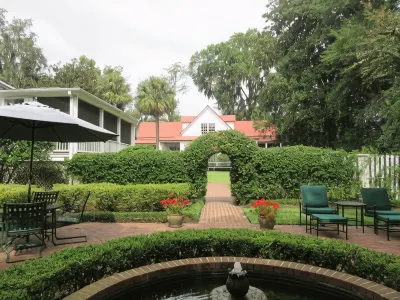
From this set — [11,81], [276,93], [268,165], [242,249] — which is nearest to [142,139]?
[11,81]

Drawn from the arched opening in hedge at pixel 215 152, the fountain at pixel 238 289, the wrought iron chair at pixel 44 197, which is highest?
the arched opening in hedge at pixel 215 152

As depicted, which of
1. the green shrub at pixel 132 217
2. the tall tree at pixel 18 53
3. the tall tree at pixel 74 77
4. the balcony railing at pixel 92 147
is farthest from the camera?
the tall tree at pixel 74 77

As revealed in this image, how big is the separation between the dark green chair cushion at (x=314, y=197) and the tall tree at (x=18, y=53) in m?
33.4

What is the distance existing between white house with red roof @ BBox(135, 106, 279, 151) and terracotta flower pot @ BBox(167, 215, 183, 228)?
25980 mm

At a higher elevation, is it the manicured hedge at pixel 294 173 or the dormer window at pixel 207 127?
the dormer window at pixel 207 127

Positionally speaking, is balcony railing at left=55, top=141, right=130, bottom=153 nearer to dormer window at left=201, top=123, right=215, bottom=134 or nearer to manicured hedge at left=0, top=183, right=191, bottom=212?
manicured hedge at left=0, top=183, right=191, bottom=212

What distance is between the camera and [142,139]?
38719 millimetres

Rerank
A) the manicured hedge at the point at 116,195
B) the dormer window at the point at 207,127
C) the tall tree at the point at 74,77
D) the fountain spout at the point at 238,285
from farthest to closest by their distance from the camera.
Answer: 1. the dormer window at the point at 207,127
2. the tall tree at the point at 74,77
3. the manicured hedge at the point at 116,195
4. the fountain spout at the point at 238,285

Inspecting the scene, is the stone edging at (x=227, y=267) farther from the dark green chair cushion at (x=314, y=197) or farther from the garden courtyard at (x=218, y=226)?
the dark green chair cushion at (x=314, y=197)

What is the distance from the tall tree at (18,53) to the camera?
33.8 m

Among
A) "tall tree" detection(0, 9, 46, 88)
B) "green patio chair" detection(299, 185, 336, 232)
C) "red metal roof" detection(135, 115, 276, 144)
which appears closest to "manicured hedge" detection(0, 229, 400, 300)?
"green patio chair" detection(299, 185, 336, 232)

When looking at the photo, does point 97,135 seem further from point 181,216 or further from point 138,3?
point 138,3

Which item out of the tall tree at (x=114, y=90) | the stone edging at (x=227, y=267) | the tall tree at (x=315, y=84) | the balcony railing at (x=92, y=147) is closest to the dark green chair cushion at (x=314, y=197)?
the stone edging at (x=227, y=267)

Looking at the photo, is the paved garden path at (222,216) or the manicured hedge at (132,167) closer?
the paved garden path at (222,216)
